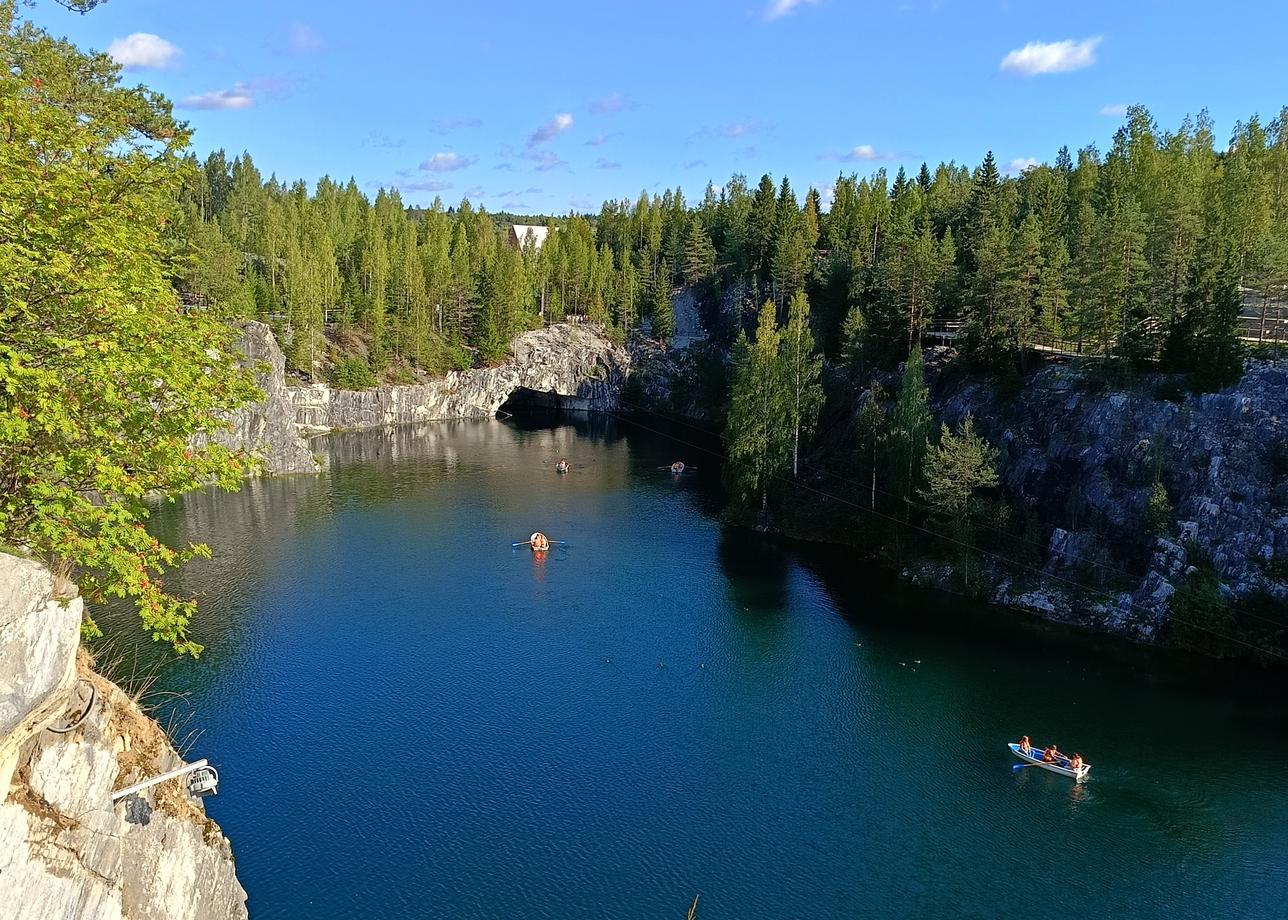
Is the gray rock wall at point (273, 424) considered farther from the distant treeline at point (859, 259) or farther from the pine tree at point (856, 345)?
the pine tree at point (856, 345)

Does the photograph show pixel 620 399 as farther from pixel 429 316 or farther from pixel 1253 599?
pixel 1253 599

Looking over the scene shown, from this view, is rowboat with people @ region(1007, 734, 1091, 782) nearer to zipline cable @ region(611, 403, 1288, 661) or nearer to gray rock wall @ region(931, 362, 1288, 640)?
zipline cable @ region(611, 403, 1288, 661)

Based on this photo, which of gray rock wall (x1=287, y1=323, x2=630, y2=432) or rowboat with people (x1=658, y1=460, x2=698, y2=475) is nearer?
rowboat with people (x1=658, y1=460, x2=698, y2=475)

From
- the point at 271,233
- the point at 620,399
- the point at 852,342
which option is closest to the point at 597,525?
the point at 852,342

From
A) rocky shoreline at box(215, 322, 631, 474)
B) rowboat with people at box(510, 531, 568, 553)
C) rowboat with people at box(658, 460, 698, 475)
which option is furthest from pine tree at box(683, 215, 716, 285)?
rowboat with people at box(510, 531, 568, 553)

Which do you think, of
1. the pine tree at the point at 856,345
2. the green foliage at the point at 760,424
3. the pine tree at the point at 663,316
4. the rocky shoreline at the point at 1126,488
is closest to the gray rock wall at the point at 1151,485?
the rocky shoreline at the point at 1126,488
